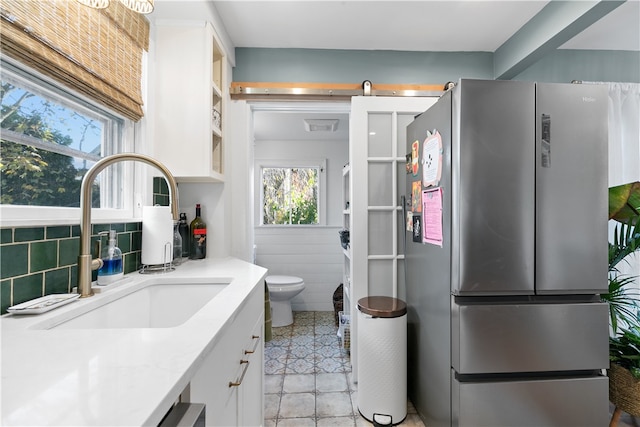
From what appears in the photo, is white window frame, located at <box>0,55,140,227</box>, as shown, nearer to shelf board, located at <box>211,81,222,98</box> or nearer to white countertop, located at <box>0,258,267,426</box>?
white countertop, located at <box>0,258,267,426</box>

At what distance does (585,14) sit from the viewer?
1.38 meters

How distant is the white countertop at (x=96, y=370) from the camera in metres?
0.39

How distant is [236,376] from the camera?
92cm

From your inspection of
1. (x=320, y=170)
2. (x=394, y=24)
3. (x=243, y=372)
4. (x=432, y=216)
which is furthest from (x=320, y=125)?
(x=243, y=372)

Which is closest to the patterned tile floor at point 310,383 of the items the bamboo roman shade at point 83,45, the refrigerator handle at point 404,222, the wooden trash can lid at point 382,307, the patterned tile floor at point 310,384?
the patterned tile floor at point 310,384

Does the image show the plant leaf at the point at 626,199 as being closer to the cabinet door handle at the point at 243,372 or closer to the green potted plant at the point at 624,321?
the green potted plant at the point at 624,321

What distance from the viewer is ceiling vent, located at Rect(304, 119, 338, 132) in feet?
9.77

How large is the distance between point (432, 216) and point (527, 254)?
1.37ft

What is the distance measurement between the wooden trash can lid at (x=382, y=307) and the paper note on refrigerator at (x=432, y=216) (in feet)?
1.40

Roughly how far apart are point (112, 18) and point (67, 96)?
427 millimetres

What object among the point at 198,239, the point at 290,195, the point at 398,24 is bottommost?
the point at 198,239

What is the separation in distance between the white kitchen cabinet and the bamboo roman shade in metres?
1.01

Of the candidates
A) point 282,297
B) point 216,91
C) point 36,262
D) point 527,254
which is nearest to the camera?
point 36,262

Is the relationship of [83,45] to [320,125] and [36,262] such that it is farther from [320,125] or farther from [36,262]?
[320,125]
